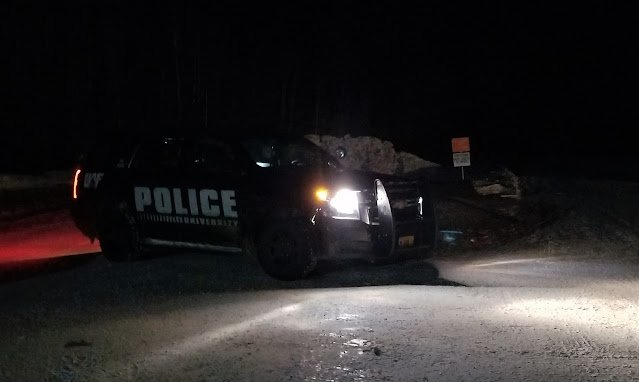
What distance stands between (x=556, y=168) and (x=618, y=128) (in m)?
30.6

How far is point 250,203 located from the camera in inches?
351

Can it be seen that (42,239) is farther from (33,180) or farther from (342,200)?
(33,180)

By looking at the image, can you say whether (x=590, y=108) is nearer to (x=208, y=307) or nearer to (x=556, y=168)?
(x=556, y=168)

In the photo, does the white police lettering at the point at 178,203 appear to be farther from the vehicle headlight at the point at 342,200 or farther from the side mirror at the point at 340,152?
the side mirror at the point at 340,152

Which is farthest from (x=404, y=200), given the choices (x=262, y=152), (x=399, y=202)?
(x=262, y=152)

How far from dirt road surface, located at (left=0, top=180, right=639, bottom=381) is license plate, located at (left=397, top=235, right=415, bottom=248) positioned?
0.47 m

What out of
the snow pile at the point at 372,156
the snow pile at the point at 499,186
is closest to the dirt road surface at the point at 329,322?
the snow pile at the point at 499,186

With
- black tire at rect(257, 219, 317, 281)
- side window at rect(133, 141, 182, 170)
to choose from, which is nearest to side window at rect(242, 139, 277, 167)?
side window at rect(133, 141, 182, 170)

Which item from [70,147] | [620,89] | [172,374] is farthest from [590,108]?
[172,374]

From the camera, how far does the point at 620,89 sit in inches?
2571

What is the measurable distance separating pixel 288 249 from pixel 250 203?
2.53ft

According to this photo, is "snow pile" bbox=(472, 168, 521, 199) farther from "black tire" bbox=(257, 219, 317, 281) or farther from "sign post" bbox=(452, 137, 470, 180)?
"black tire" bbox=(257, 219, 317, 281)

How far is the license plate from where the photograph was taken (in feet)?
28.3

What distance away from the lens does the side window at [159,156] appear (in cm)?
973
